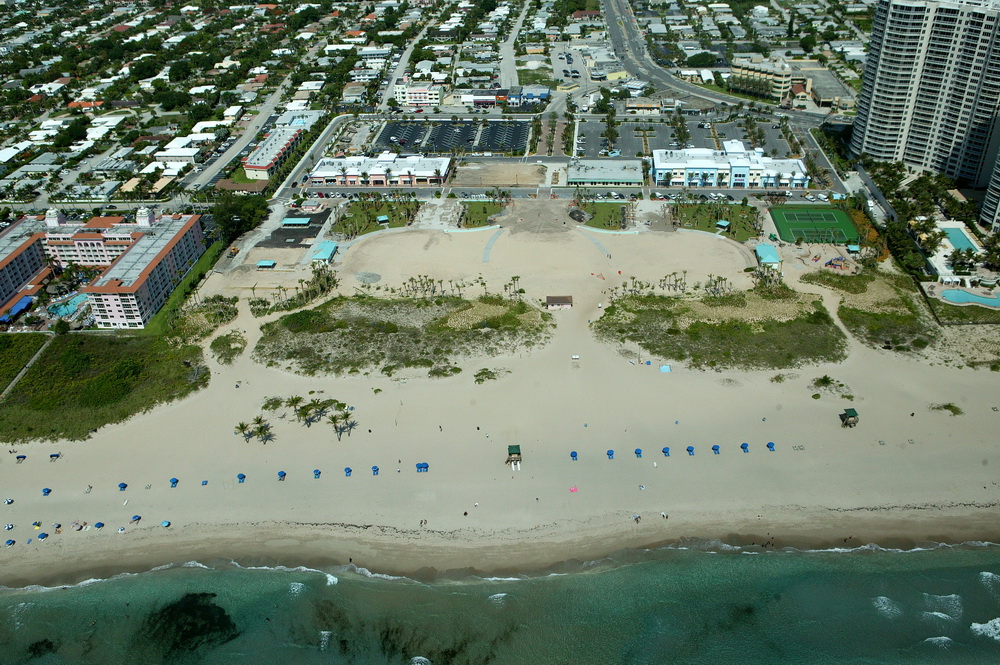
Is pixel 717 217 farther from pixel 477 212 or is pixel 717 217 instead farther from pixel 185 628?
pixel 185 628

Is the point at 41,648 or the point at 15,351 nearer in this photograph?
the point at 41,648

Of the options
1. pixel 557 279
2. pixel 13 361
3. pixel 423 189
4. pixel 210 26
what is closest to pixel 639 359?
pixel 557 279

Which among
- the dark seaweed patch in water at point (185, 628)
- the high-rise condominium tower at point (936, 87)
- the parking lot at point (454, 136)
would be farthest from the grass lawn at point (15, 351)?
the high-rise condominium tower at point (936, 87)

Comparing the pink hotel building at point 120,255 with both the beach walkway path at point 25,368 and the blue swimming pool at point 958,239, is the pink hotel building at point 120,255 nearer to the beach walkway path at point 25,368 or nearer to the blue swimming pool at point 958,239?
the beach walkway path at point 25,368

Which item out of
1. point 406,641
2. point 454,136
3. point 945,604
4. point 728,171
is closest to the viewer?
point 406,641

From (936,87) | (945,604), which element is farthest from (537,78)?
(945,604)

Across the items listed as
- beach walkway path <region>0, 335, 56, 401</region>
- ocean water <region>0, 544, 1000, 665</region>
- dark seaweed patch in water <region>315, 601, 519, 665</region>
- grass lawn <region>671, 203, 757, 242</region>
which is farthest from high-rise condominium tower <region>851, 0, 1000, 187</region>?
beach walkway path <region>0, 335, 56, 401</region>

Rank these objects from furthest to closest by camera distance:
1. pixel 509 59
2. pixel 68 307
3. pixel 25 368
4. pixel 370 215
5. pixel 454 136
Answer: pixel 509 59 → pixel 454 136 → pixel 370 215 → pixel 68 307 → pixel 25 368
